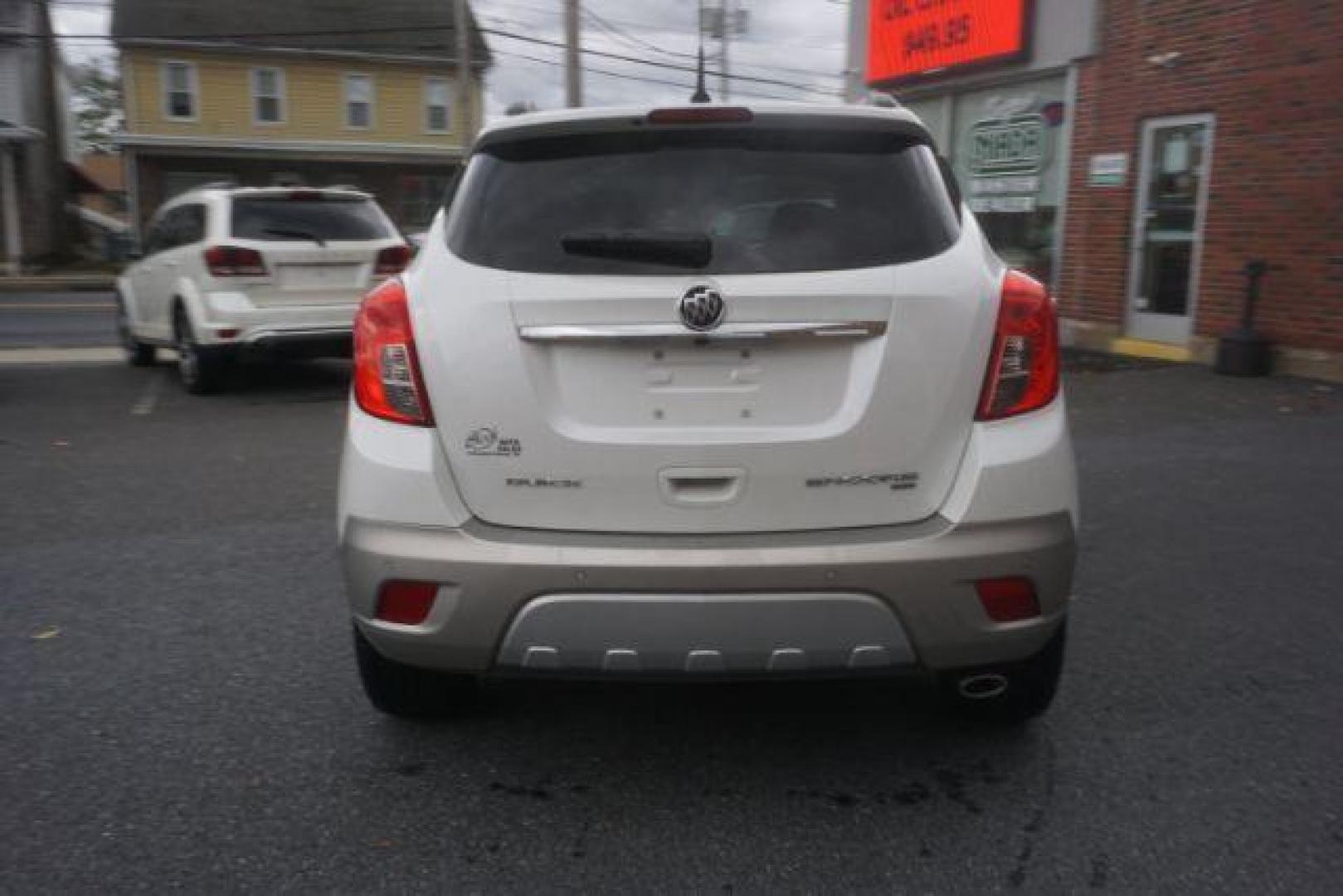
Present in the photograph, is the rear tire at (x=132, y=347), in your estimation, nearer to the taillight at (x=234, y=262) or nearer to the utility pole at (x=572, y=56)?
the taillight at (x=234, y=262)

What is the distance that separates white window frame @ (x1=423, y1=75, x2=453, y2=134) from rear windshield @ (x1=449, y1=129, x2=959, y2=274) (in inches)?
1383

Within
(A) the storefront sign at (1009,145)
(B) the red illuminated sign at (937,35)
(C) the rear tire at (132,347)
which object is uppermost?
(B) the red illuminated sign at (937,35)

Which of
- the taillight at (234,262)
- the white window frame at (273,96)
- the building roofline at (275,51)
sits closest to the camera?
the taillight at (234,262)

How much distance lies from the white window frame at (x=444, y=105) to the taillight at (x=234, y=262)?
28649mm

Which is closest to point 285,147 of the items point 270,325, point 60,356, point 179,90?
point 179,90

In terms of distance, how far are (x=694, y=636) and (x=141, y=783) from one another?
4.95 ft

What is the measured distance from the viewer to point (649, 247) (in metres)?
2.70

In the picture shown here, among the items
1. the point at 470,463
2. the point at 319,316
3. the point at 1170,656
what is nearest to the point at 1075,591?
the point at 1170,656

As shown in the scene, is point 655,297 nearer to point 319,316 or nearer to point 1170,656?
point 1170,656

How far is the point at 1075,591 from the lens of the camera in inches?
175

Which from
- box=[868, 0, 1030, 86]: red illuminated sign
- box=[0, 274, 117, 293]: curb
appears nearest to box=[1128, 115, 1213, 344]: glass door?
box=[868, 0, 1030, 86]: red illuminated sign

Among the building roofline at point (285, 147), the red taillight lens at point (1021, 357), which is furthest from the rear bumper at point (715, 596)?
the building roofline at point (285, 147)

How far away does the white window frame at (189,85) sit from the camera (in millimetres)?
33688

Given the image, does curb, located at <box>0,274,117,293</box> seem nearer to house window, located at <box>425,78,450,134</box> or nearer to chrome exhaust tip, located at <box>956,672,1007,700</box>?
house window, located at <box>425,78,450,134</box>
